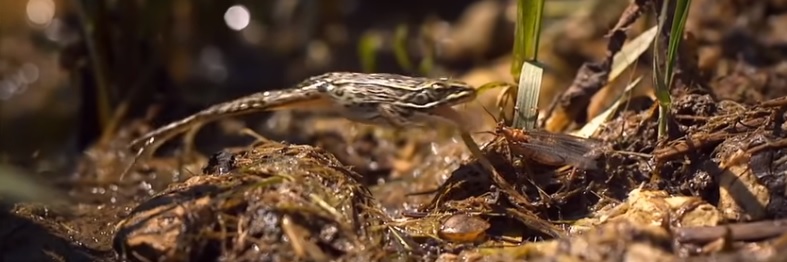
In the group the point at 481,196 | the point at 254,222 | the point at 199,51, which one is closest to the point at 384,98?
the point at 481,196

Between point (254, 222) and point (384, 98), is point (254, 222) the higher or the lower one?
the lower one

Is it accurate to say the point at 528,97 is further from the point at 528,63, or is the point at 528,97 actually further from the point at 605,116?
the point at 605,116

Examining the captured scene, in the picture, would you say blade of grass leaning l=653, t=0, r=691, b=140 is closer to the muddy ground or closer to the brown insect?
the muddy ground

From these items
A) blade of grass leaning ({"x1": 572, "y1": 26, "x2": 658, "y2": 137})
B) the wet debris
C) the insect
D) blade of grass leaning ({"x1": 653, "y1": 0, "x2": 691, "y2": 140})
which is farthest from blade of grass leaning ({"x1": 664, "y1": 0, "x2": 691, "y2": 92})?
the wet debris

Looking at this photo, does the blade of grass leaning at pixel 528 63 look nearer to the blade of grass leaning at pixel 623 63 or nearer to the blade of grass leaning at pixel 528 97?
the blade of grass leaning at pixel 528 97

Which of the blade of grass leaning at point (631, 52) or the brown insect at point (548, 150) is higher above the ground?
the blade of grass leaning at point (631, 52)

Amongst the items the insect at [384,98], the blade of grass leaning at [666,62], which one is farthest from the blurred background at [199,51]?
the blade of grass leaning at [666,62]

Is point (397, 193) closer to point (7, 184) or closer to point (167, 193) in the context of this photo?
point (167, 193)
